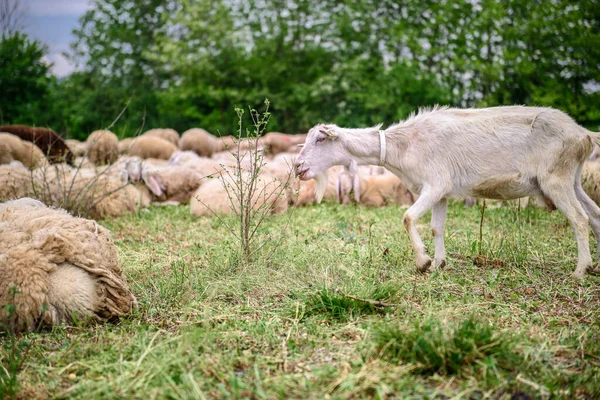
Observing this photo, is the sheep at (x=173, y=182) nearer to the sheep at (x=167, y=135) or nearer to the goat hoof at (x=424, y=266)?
the goat hoof at (x=424, y=266)

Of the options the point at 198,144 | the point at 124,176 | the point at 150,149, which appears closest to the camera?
the point at 124,176

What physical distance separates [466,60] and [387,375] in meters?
19.4

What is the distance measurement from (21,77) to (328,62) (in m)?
14.1

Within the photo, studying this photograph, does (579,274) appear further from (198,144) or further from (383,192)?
(198,144)

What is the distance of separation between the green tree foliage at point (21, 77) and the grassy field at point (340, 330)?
2124 centimetres

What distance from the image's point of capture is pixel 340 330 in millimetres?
3836

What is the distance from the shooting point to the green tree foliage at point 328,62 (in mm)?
18688

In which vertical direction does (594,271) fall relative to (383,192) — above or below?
below

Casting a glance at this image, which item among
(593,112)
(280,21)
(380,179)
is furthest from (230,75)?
(380,179)

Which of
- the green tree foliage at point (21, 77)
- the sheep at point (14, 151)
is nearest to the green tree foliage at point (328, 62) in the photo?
the green tree foliage at point (21, 77)

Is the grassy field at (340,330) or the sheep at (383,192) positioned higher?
the sheep at (383,192)

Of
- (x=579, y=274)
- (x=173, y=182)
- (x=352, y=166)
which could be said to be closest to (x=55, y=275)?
(x=352, y=166)

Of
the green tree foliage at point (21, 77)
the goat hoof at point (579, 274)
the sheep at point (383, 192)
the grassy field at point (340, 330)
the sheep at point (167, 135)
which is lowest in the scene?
the grassy field at point (340, 330)

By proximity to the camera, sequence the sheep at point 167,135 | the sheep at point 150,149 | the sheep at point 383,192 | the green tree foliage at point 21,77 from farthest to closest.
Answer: the green tree foliage at point 21,77
the sheep at point 167,135
the sheep at point 150,149
the sheep at point 383,192
